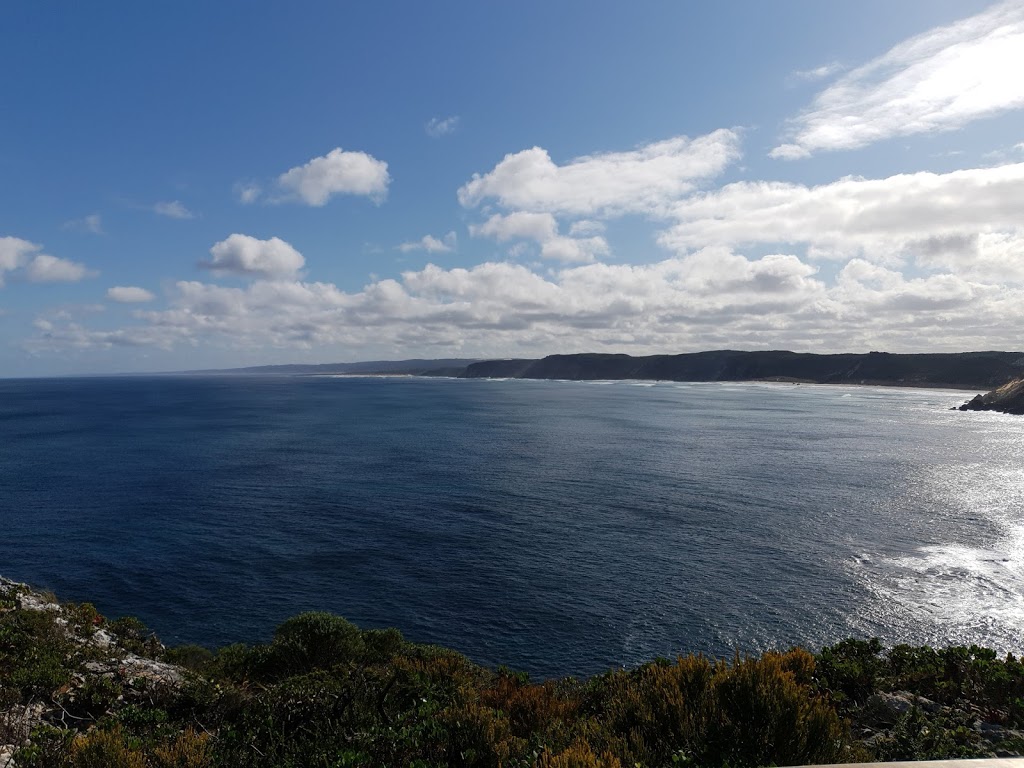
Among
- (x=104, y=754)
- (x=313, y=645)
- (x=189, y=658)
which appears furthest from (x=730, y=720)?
(x=189, y=658)

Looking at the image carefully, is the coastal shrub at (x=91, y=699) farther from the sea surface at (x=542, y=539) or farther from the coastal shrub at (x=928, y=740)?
the sea surface at (x=542, y=539)

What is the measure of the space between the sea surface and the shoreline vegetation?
16.9 metres

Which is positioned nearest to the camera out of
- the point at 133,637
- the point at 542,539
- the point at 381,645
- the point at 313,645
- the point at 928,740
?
the point at 928,740

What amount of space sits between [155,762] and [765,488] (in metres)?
69.2

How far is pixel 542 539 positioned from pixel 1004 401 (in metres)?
186

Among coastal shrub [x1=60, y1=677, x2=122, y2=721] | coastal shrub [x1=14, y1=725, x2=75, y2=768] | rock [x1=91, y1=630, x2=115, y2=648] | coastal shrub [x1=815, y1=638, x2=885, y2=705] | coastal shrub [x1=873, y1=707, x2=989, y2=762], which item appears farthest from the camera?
rock [x1=91, y1=630, x2=115, y2=648]

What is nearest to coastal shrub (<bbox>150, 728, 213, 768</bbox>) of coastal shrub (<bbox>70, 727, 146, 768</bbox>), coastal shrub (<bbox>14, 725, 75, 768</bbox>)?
coastal shrub (<bbox>70, 727, 146, 768</bbox>)

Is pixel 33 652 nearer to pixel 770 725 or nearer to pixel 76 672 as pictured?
pixel 76 672

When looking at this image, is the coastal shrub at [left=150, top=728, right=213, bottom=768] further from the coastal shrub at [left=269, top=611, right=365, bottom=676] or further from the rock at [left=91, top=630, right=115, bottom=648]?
the rock at [left=91, top=630, right=115, bottom=648]

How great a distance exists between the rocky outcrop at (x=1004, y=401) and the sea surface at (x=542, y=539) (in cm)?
8134

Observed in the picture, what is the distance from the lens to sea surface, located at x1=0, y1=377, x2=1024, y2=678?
115 ft

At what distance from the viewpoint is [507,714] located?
40.9 feet

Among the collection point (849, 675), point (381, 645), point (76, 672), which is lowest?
point (381, 645)

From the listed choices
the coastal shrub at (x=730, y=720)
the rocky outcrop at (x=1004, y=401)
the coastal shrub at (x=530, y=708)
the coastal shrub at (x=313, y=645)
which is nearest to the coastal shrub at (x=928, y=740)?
the coastal shrub at (x=730, y=720)
